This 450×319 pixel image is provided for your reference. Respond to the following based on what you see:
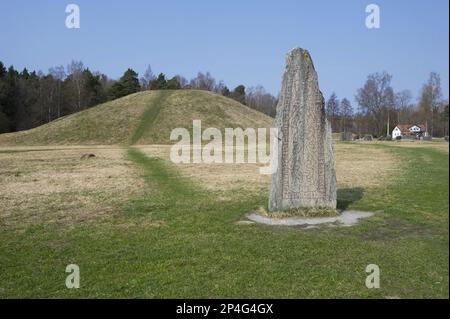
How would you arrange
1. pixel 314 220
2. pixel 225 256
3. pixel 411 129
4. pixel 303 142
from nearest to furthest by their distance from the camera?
1. pixel 225 256
2. pixel 314 220
3. pixel 303 142
4. pixel 411 129

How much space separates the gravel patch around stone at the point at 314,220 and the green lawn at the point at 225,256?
387mm

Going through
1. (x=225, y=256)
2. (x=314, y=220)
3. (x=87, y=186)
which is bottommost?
(x=225, y=256)

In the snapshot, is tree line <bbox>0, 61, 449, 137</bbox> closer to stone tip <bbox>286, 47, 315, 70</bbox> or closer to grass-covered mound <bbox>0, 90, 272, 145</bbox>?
grass-covered mound <bbox>0, 90, 272, 145</bbox>

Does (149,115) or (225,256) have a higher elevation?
(149,115)

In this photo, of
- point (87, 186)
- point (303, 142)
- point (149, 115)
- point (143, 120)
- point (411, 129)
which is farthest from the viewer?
point (411, 129)

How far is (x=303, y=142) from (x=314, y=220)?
2.00 m

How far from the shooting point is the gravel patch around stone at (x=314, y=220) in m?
10.4

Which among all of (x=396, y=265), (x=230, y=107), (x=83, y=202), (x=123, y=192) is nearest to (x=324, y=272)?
(x=396, y=265)

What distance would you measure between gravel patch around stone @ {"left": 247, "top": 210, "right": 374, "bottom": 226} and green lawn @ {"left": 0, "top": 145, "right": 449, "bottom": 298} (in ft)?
1.27

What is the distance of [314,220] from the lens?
1070 cm

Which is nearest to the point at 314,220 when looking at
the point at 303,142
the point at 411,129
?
the point at 303,142

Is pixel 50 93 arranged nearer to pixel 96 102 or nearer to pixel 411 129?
pixel 96 102
